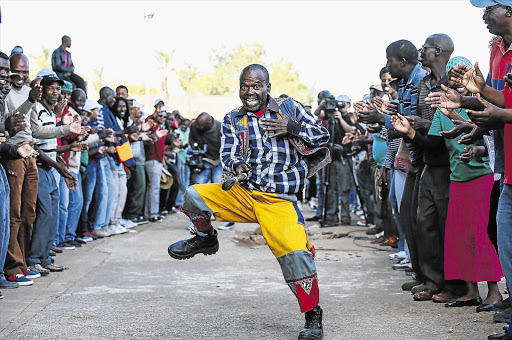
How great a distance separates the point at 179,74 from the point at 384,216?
2859 inches

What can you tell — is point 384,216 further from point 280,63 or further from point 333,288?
point 280,63

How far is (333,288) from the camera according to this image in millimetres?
7105

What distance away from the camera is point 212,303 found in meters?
6.26

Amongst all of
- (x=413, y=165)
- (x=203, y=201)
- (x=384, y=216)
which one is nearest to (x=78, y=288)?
(x=203, y=201)

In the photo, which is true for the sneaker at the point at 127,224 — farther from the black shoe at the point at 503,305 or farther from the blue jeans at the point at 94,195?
the black shoe at the point at 503,305

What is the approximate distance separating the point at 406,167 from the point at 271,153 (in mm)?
2309

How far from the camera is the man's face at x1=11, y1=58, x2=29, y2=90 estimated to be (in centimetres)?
799

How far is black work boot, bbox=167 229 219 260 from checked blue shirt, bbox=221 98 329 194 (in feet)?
2.07

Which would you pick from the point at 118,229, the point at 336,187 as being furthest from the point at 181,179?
the point at 118,229

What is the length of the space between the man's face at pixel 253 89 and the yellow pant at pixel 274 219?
64cm

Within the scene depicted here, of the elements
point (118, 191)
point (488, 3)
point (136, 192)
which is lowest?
point (136, 192)

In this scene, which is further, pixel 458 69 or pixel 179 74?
pixel 179 74

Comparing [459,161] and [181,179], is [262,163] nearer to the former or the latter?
[459,161]

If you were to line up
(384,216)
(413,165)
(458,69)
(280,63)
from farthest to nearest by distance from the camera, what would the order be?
(280,63), (384,216), (413,165), (458,69)
